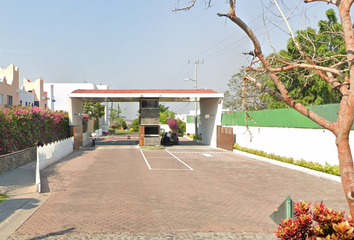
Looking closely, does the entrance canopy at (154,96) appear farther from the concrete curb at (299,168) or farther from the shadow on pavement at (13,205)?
the shadow on pavement at (13,205)

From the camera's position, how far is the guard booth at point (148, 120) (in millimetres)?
41281

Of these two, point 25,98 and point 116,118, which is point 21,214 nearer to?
point 25,98

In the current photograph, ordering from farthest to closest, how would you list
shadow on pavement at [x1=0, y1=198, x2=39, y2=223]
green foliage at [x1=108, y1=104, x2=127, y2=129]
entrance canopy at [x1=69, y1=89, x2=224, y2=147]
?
1. green foliage at [x1=108, y1=104, x2=127, y2=129]
2. entrance canopy at [x1=69, y1=89, x2=224, y2=147]
3. shadow on pavement at [x1=0, y1=198, x2=39, y2=223]

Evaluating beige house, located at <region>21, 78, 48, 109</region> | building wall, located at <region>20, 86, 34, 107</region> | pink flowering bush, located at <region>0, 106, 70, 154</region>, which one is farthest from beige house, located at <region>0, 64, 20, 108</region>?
pink flowering bush, located at <region>0, 106, 70, 154</region>

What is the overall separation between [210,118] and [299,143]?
22.6 metres

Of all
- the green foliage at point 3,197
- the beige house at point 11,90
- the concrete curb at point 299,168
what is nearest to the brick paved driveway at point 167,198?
the concrete curb at point 299,168

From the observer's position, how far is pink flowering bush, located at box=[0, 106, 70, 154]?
2200 centimetres

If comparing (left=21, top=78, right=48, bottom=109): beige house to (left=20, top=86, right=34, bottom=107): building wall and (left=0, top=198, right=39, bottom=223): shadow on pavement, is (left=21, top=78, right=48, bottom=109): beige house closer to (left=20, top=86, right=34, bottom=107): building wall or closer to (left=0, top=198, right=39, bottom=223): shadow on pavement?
(left=20, top=86, right=34, bottom=107): building wall

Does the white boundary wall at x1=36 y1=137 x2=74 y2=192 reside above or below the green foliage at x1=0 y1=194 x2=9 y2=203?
above

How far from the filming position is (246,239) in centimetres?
816

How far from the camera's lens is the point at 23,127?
2438 cm

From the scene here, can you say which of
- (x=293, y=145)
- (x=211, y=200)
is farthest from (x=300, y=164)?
(x=211, y=200)

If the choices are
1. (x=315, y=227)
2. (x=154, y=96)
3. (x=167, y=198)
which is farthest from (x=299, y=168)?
(x=154, y=96)

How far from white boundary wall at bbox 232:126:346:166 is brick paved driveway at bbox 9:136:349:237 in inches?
64.6
